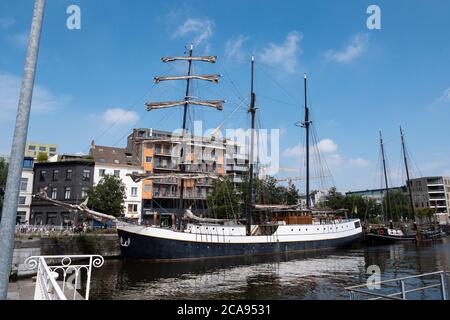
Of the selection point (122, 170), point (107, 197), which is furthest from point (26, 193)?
point (107, 197)

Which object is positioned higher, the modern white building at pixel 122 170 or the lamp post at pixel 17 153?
the modern white building at pixel 122 170

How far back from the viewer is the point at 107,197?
4288 centimetres

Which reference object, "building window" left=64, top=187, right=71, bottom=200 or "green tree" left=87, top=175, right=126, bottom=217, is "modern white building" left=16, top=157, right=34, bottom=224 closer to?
"building window" left=64, top=187, right=71, bottom=200

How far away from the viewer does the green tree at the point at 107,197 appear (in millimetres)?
42469

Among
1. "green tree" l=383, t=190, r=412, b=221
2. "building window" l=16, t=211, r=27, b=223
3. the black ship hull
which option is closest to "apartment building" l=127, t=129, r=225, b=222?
"building window" l=16, t=211, r=27, b=223

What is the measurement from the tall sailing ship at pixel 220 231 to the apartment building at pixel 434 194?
78516 millimetres

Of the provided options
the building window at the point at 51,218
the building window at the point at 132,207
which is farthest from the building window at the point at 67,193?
the building window at the point at 132,207

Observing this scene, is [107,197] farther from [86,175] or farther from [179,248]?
[179,248]

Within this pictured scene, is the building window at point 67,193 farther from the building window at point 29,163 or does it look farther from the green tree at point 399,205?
the green tree at point 399,205

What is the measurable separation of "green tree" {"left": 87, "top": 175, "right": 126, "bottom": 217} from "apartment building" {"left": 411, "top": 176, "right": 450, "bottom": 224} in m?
104
